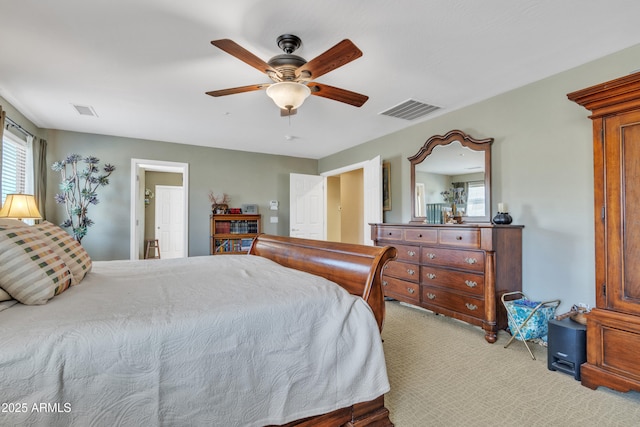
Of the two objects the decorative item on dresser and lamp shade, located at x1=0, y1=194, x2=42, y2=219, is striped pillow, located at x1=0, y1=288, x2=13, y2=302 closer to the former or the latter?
lamp shade, located at x1=0, y1=194, x2=42, y2=219

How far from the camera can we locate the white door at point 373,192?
4625 millimetres

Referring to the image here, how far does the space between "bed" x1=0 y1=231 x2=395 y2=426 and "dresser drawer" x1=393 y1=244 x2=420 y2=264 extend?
1.95 meters

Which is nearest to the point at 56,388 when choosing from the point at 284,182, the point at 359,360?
the point at 359,360

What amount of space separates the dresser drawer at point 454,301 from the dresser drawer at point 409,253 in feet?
1.09

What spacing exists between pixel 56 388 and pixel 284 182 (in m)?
5.49

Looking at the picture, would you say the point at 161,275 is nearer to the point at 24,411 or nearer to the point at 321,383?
the point at 24,411

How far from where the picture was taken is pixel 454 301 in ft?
10.0

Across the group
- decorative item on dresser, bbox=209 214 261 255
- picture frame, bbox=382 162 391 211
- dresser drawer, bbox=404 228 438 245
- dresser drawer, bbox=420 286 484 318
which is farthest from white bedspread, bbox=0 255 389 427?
decorative item on dresser, bbox=209 214 261 255

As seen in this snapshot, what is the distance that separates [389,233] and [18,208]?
13.1 ft

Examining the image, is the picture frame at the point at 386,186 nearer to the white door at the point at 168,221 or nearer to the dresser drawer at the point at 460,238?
the dresser drawer at the point at 460,238

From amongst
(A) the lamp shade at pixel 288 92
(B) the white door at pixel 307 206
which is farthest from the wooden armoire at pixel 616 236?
(B) the white door at pixel 307 206

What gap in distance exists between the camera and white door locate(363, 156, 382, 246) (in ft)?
15.2

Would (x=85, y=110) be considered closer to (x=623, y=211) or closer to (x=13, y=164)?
(x=13, y=164)

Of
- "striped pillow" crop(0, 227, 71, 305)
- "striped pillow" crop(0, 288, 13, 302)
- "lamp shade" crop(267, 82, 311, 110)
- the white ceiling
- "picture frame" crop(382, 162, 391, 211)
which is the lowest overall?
"striped pillow" crop(0, 288, 13, 302)
